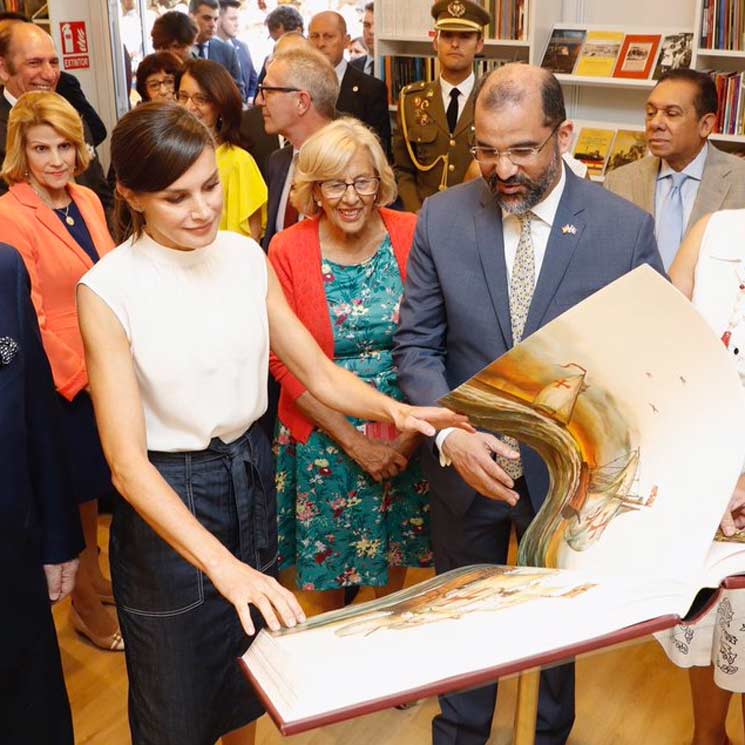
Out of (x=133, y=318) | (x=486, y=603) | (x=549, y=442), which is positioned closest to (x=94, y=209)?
(x=133, y=318)

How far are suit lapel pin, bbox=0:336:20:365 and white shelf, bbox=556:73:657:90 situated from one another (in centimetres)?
395

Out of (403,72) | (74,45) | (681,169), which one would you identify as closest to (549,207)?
(681,169)

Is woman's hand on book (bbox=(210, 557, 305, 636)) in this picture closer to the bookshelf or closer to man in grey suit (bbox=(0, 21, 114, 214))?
man in grey suit (bbox=(0, 21, 114, 214))

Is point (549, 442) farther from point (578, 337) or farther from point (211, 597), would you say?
point (211, 597)

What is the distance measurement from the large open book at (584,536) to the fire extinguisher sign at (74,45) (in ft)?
19.6

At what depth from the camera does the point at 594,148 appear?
16.4ft

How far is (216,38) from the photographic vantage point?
7.30 metres

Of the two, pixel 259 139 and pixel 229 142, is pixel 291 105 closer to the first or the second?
pixel 229 142

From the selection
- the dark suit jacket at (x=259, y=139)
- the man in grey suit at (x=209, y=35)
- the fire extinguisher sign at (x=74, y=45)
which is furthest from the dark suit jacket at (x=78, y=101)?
the man in grey suit at (x=209, y=35)

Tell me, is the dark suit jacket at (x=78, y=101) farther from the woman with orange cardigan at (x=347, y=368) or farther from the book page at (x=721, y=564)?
the book page at (x=721, y=564)

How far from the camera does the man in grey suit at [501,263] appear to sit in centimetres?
188

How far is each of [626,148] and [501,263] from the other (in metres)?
3.22

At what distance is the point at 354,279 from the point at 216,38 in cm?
547

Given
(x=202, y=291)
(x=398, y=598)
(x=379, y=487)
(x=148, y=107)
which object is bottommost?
(x=379, y=487)
